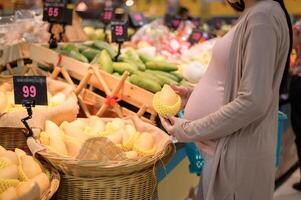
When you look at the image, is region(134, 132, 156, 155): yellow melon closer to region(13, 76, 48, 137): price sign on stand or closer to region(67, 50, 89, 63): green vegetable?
region(13, 76, 48, 137): price sign on stand

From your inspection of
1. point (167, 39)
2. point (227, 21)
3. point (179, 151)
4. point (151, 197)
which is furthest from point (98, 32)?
point (227, 21)

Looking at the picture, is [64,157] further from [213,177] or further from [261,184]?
[261,184]

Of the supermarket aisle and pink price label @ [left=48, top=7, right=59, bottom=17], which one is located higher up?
pink price label @ [left=48, top=7, right=59, bottom=17]

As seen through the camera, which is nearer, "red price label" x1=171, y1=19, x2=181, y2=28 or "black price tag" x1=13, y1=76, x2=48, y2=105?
"black price tag" x1=13, y1=76, x2=48, y2=105

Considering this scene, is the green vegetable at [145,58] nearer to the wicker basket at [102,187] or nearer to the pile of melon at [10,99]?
the pile of melon at [10,99]

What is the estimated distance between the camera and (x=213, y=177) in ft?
6.16

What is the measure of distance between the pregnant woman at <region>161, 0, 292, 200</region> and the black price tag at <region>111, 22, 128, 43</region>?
4.17ft

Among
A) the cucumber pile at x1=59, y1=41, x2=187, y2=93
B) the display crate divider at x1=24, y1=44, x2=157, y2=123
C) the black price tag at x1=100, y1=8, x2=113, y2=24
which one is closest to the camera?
the display crate divider at x1=24, y1=44, x2=157, y2=123

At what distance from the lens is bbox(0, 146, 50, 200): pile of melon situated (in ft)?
4.94

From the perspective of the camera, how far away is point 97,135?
7.08 ft

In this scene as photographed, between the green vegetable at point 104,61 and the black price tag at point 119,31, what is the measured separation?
16 cm

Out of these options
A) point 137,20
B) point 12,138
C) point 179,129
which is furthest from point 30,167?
point 137,20

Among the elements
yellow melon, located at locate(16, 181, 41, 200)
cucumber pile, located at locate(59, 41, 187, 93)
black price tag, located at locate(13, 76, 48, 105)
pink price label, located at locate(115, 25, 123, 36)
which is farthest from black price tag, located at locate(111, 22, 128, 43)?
yellow melon, located at locate(16, 181, 41, 200)

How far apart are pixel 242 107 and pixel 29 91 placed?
90 centimetres
